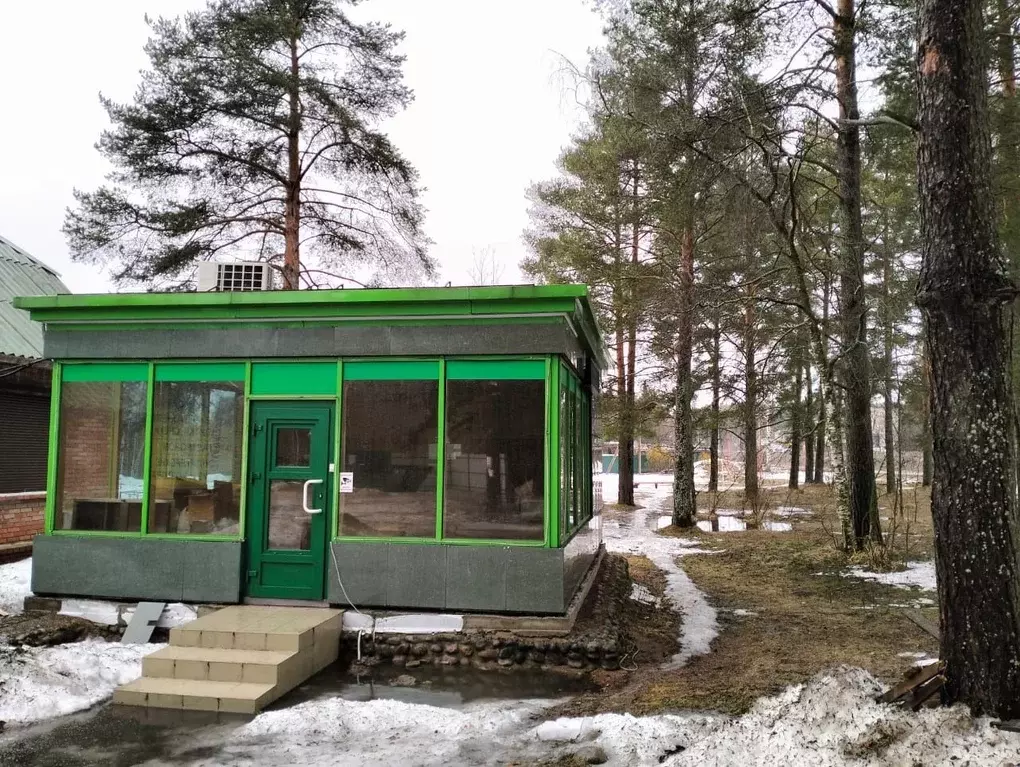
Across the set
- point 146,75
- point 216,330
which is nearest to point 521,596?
point 216,330

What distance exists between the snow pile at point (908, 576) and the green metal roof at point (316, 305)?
5.44 meters

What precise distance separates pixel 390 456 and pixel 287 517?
1164 millimetres

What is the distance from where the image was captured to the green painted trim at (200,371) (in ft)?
23.4

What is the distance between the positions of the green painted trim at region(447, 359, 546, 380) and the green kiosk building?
1 centimetres

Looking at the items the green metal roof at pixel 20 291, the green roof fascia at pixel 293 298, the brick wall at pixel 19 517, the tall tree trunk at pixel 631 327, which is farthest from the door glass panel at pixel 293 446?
the tall tree trunk at pixel 631 327

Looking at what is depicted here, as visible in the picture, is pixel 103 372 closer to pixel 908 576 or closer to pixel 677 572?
pixel 677 572

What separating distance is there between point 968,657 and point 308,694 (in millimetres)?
4322

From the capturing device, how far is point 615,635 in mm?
6277

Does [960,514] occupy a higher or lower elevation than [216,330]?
lower

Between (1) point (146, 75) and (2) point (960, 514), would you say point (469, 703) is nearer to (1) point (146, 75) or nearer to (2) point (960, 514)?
(2) point (960, 514)

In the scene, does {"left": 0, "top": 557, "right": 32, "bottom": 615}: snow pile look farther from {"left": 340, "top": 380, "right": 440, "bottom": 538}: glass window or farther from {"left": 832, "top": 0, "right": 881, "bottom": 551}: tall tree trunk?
{"left": 832, "top": 0, "right": 881, "bottom": 551}: tall tree trunk

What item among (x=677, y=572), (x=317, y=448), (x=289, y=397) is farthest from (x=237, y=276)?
(x=677, y=572)

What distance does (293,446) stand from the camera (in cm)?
698

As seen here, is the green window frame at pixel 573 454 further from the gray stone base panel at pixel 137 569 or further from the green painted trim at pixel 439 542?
the gray stone base panel at pixel 137 569
